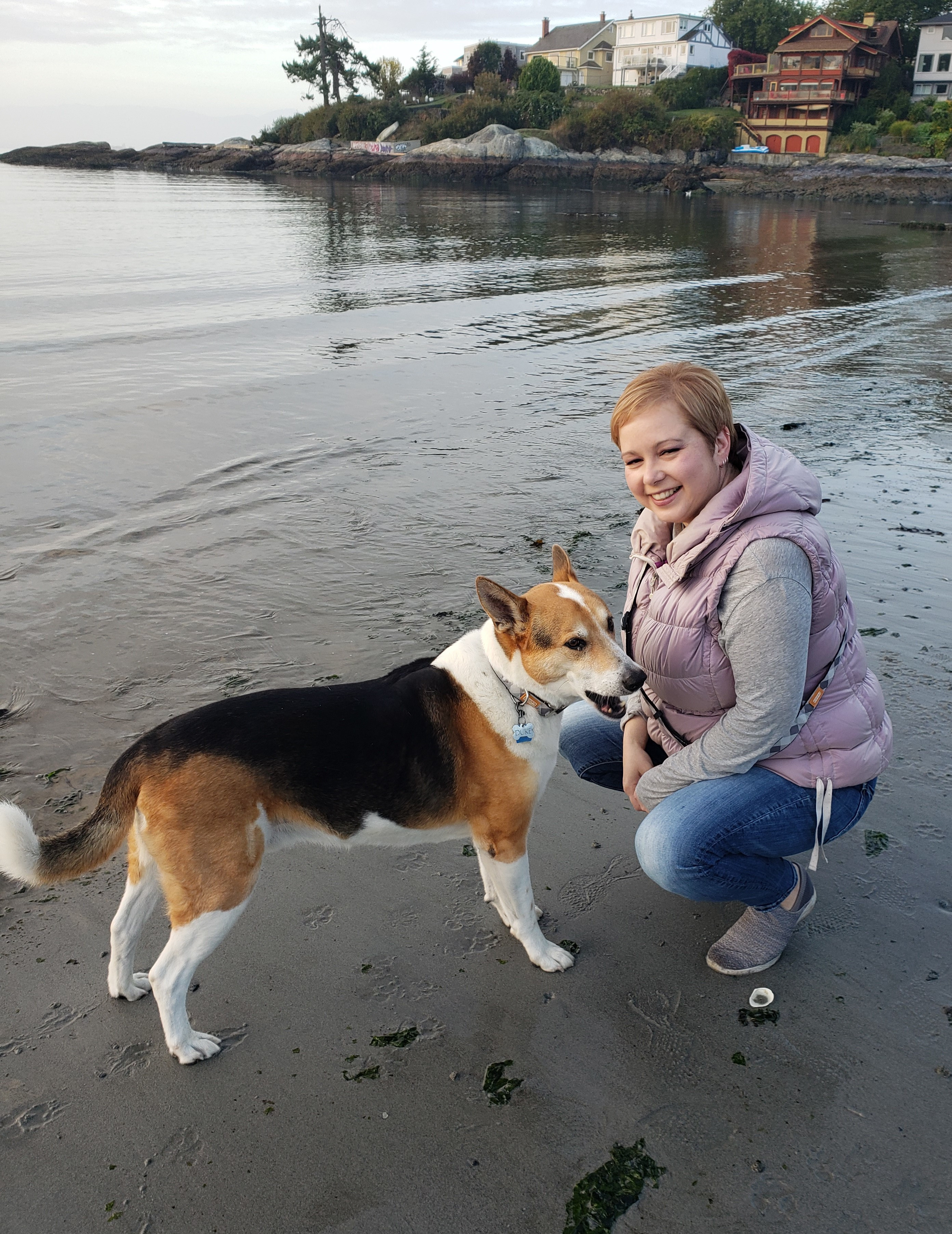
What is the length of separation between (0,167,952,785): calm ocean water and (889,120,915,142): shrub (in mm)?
53477

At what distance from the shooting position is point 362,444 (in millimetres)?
10688

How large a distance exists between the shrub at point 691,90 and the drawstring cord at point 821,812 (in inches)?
4026

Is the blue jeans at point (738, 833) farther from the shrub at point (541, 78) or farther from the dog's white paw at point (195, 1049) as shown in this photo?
the shrub at point (541, 78)

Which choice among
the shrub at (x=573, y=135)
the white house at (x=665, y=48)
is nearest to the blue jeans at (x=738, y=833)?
the shrub at (x=573, y=135)

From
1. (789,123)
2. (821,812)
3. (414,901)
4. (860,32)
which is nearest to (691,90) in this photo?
(789,123)

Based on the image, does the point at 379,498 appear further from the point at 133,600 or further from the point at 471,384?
the point at 471,384

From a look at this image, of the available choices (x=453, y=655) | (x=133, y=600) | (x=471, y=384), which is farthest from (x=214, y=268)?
(x=453, y=655)

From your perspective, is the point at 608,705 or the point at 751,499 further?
the point at 608,705

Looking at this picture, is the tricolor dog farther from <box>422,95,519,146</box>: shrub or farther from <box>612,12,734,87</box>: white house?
<box>612,12,734,87</box>: white house

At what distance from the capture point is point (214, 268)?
2570 centimetres

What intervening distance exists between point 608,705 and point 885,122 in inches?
3435

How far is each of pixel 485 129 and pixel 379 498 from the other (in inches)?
3479

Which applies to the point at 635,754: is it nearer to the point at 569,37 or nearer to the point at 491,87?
the point at 491,87

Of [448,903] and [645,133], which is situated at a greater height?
[645,133]
